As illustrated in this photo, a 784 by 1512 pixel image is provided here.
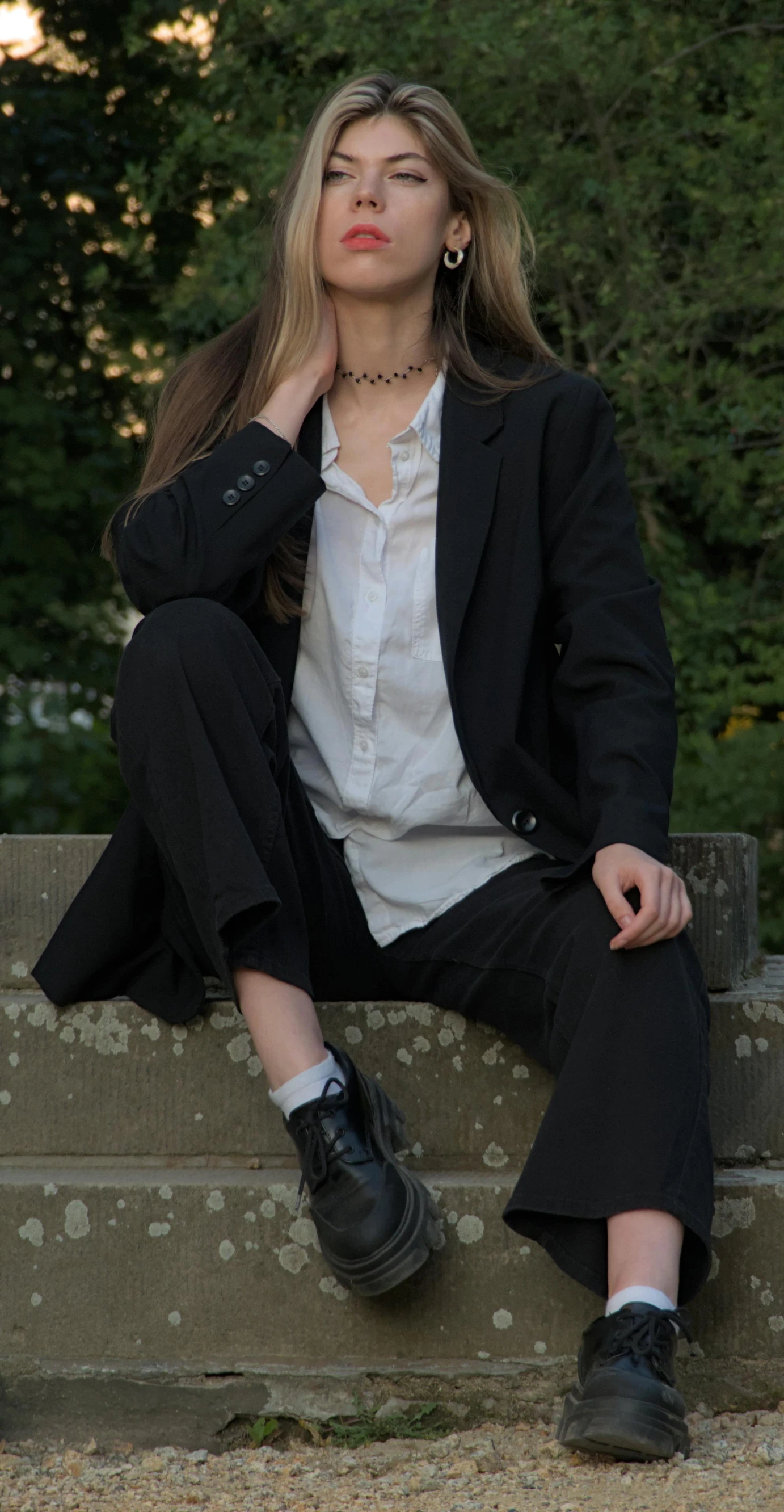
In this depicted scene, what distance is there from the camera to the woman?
1.87 m

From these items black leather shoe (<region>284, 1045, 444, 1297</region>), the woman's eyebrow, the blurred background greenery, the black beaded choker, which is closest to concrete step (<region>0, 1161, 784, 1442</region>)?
black leather shoe (<region>284, 1045, 444, 1297</region>)

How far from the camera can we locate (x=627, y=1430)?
5.63ft

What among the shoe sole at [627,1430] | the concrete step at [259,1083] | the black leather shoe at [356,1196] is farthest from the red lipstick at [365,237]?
the shoe sole at [627,1430]

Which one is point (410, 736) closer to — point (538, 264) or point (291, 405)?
point (291, 405)

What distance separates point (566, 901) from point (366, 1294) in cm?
56

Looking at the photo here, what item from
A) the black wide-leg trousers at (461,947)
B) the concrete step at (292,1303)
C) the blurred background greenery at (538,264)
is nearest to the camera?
the black wide-leg trousers at (461,947)

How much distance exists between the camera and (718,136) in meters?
5.10

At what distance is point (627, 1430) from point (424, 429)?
1.44 metres

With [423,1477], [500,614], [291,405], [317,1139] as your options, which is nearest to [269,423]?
[291,405]

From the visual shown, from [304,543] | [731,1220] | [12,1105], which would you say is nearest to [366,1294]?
[731,1220]

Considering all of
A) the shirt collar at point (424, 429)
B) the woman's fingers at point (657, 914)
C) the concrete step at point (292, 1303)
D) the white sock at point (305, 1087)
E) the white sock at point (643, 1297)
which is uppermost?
the shirt collar at point (424, 429)

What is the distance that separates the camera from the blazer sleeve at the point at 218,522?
86.9 inches

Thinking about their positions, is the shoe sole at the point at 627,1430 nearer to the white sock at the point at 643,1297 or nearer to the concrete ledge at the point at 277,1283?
the white sock at the point at 643,1297

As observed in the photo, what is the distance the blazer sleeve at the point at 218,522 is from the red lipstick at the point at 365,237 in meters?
0.34
